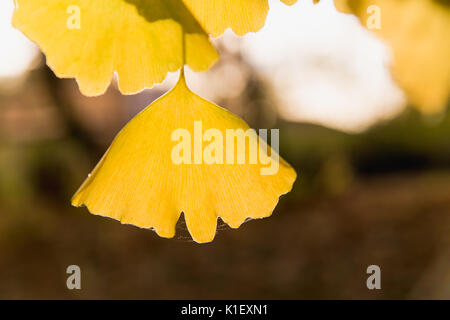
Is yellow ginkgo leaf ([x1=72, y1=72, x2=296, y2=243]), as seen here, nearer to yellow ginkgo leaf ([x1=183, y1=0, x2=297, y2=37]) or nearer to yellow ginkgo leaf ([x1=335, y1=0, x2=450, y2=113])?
yellow ginkgo leaf ([x1=183, y1=0, x2=297, y2=37])

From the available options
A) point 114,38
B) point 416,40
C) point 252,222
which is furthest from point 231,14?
point 252,222

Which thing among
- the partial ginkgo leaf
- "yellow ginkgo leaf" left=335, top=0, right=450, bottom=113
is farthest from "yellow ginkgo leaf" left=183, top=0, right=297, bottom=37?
"yellow ginkgo leaf" left=335, top=0, right=450, bottom=113

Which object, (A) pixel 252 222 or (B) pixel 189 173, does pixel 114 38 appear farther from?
(A) pixel 252 222

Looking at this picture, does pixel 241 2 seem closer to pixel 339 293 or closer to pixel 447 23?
pixel 447 23

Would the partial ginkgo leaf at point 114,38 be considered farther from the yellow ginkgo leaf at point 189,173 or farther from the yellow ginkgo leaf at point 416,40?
the yellow ginkgo leaf at point 416,40

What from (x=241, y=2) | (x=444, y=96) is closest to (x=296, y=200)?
(x=444, y=96)

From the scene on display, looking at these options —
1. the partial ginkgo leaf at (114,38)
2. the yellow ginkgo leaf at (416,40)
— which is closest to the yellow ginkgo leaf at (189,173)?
the partial ginkgo leaf at (114,38)
